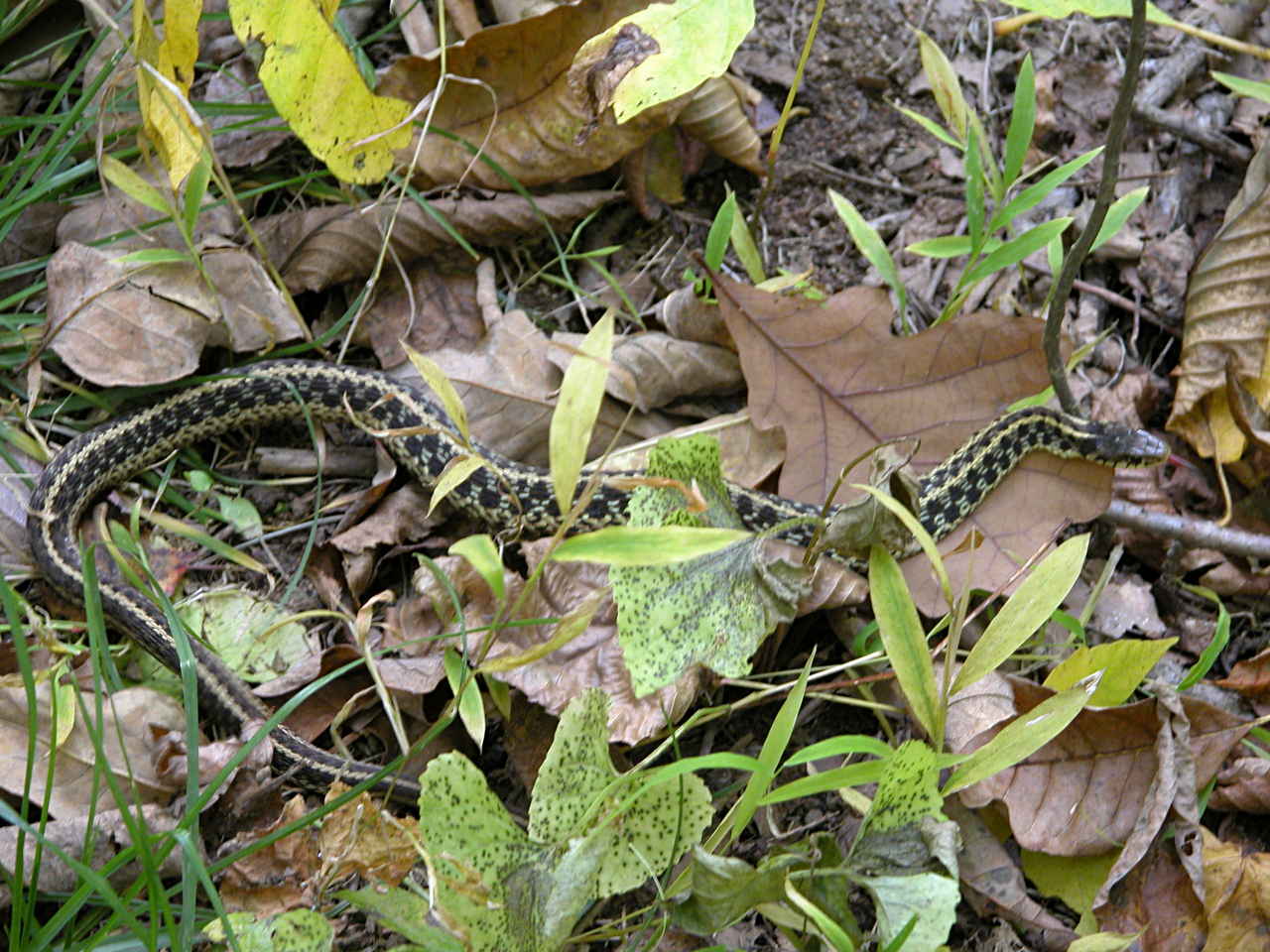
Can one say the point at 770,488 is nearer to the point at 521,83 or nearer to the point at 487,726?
the point at 487,726

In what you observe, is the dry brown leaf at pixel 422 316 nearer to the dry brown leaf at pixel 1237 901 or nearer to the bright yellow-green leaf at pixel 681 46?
the bright yellow-green leaf at pixel 681 46

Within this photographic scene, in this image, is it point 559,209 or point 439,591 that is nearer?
point 439,591

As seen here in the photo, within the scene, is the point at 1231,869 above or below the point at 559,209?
below

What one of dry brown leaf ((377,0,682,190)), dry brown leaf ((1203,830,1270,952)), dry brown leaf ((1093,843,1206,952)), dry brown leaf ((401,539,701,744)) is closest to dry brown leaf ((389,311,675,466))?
dry brown leaf ((401,539,701,744))

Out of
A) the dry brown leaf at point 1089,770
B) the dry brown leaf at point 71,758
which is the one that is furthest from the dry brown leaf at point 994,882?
the dry brown leaf at point 71,758

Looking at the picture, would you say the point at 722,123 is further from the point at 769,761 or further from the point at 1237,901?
the point at 1237,901

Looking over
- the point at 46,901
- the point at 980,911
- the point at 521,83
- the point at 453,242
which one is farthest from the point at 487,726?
the point at 521,83

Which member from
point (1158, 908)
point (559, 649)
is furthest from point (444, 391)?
point (1158, 908)
